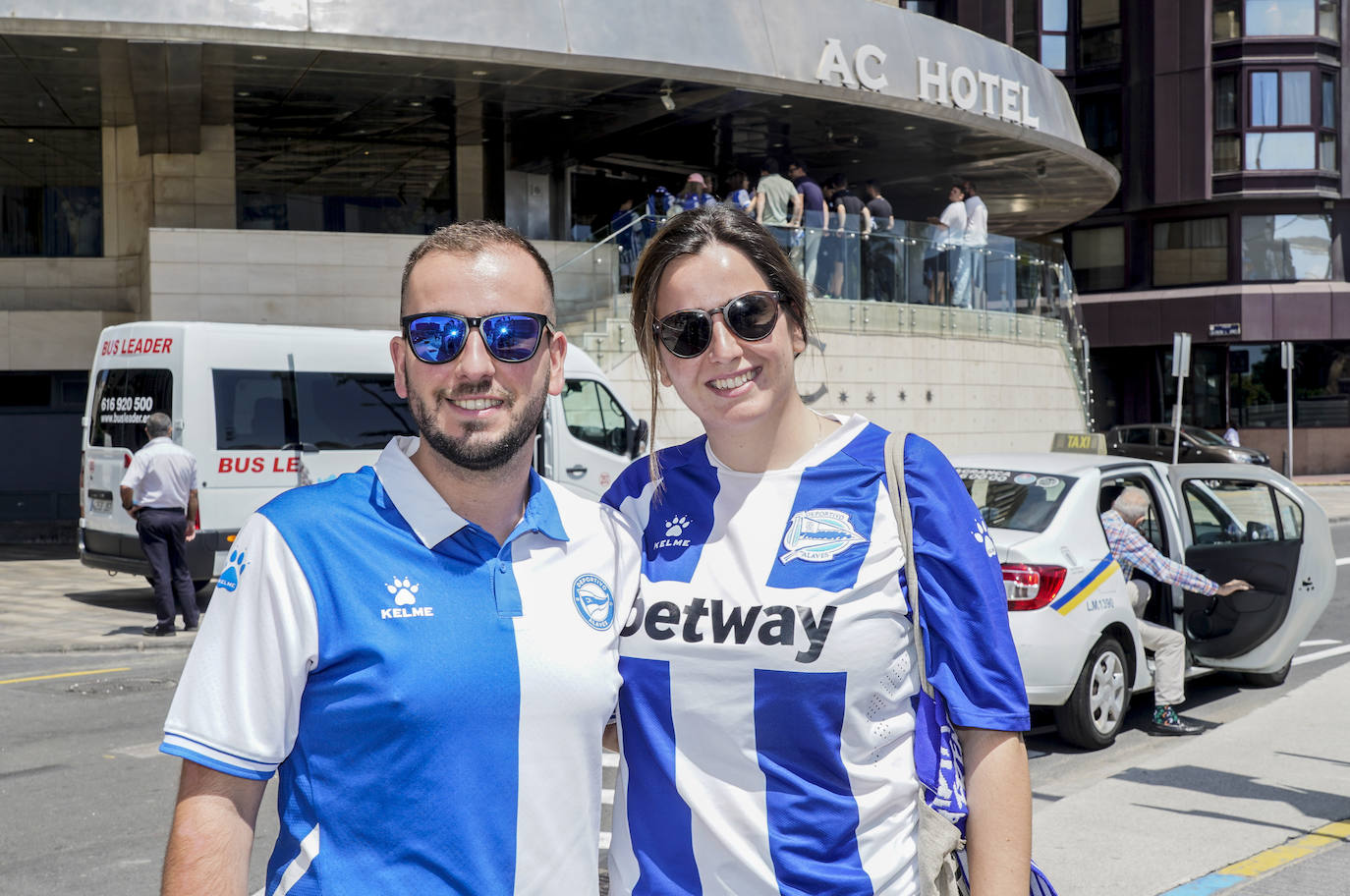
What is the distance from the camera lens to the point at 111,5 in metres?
17.3

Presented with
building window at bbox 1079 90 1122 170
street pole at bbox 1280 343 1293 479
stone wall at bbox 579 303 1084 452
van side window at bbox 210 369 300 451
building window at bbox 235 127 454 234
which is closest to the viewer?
van side window at bbox 210 369 300 451

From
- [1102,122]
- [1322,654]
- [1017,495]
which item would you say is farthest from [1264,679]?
[1102,122]

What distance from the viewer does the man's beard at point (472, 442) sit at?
2145 mm

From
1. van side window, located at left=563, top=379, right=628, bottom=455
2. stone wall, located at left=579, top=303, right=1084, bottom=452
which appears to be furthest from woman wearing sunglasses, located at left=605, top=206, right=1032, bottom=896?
stone wall, located at left=579, top=303, right=1084, bottom=452

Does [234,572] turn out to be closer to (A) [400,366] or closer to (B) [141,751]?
(A) [400,366]

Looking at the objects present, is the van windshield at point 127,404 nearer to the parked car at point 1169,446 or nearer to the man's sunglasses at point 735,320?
the man's sunglasses at point 735,320

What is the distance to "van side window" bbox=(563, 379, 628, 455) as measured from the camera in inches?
603

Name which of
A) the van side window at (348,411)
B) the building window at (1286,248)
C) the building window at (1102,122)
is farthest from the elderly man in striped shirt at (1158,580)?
the building window at (1102,122)

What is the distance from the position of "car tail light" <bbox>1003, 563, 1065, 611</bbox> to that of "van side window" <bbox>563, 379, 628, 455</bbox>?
28.3 ft

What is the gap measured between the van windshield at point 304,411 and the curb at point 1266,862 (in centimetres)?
1037

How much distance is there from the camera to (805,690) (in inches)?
86.4

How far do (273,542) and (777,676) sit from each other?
0.86 m

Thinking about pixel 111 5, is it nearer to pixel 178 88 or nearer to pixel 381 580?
pixel 178 88

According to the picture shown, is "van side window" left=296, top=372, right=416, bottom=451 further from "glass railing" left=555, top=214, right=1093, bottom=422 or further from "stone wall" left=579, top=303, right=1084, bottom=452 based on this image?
"stone wall" left=579, top=303, right=1084, bottom=452
